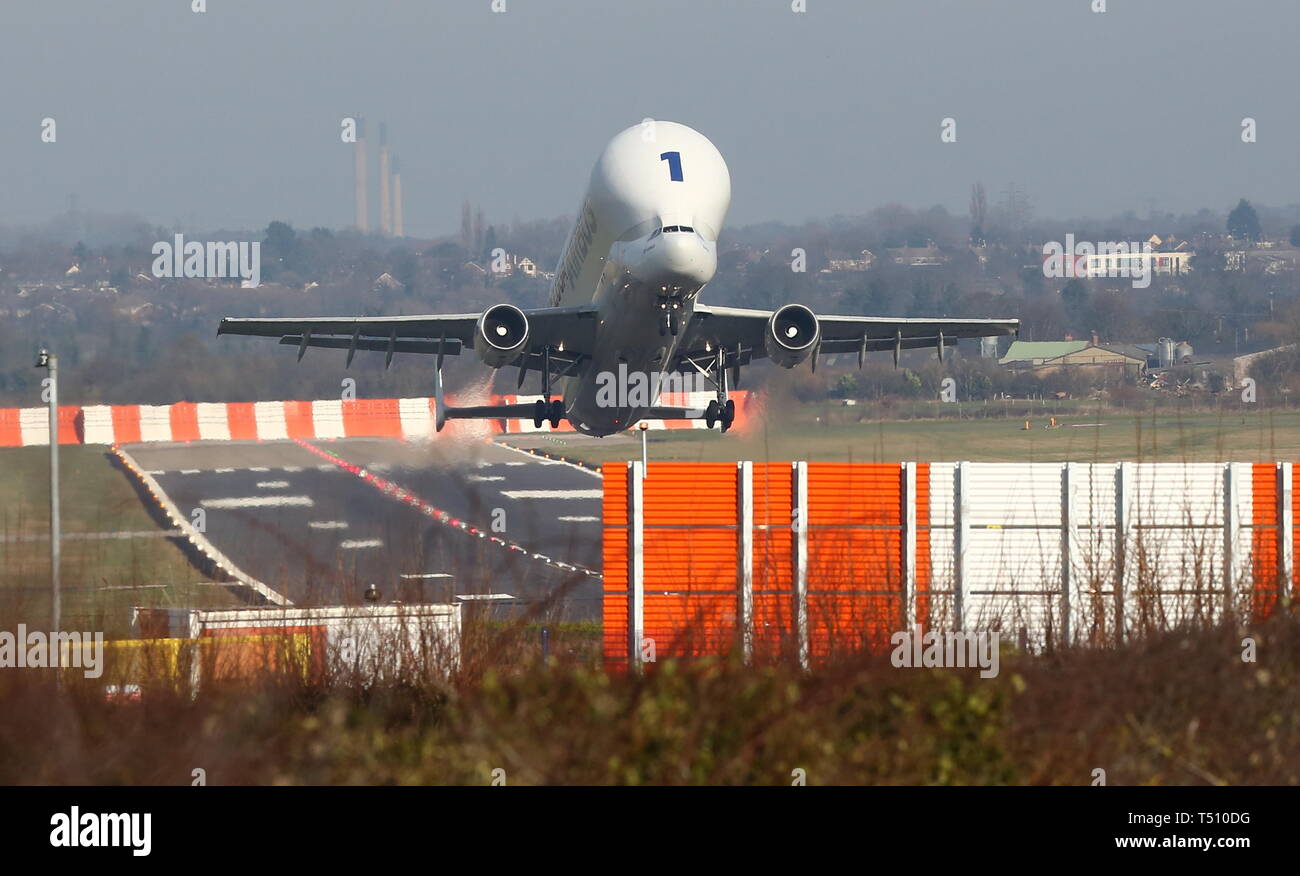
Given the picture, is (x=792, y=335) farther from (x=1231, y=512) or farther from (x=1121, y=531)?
(x=1121, y=531)

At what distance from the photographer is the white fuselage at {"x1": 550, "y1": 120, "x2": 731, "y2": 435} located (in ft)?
75.5

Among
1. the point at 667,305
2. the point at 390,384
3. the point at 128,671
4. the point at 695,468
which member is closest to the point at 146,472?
the point at 390,384

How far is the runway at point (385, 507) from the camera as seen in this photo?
27125 mm

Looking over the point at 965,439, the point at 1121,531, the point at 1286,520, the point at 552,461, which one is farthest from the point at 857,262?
the point at 1121,531

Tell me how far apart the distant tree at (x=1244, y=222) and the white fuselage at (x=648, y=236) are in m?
92.5

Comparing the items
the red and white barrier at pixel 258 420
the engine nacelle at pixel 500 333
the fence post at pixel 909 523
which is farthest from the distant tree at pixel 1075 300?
the fence post at pixel 909 523

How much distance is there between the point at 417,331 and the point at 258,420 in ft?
40.1

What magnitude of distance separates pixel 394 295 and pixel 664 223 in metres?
55.5

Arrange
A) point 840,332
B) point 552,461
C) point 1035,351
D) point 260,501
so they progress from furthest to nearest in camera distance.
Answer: point 552,461 → point 1035,351 → point 260,501 → point 840,332

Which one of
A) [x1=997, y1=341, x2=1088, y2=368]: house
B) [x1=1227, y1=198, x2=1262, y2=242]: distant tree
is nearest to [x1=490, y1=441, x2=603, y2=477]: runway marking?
[x1=997, y1=341, x2=1088, y2=368]: house

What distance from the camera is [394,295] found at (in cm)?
7719

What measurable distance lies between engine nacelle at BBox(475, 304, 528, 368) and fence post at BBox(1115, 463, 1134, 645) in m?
11.4

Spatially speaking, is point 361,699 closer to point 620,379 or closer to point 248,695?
point 248,695

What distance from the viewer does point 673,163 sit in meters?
24.4
